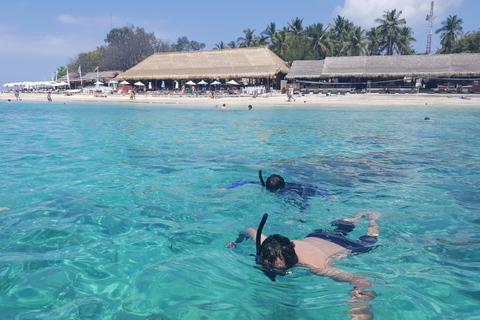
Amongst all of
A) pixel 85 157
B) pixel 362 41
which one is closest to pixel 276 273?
pixel 85 157

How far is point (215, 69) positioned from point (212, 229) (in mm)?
34640

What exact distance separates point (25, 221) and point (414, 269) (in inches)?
168

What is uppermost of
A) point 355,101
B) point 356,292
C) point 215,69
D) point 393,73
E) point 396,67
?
point 215,69

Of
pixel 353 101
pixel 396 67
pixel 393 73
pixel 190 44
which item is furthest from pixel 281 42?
pixel 190 44

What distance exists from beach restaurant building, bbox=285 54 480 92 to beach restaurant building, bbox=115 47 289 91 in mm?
2981

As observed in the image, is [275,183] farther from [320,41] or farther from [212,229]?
[320,41]

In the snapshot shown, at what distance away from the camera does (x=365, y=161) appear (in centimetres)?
755

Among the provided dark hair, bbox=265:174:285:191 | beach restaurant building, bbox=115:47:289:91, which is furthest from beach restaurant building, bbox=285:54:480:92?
dark hair, bbox=265:174:285:191

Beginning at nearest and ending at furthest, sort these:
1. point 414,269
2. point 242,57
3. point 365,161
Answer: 1. point 414,269
2. point 365,161
3. point 242,57

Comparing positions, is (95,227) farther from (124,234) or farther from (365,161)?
(365,161)

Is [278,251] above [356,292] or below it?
above

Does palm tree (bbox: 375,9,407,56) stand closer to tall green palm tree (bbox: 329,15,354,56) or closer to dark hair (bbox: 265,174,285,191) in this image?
tall green palm tree (bbox: 329,15,354,56)

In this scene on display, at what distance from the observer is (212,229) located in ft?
13.1

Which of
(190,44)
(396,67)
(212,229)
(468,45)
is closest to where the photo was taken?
(212,229)
